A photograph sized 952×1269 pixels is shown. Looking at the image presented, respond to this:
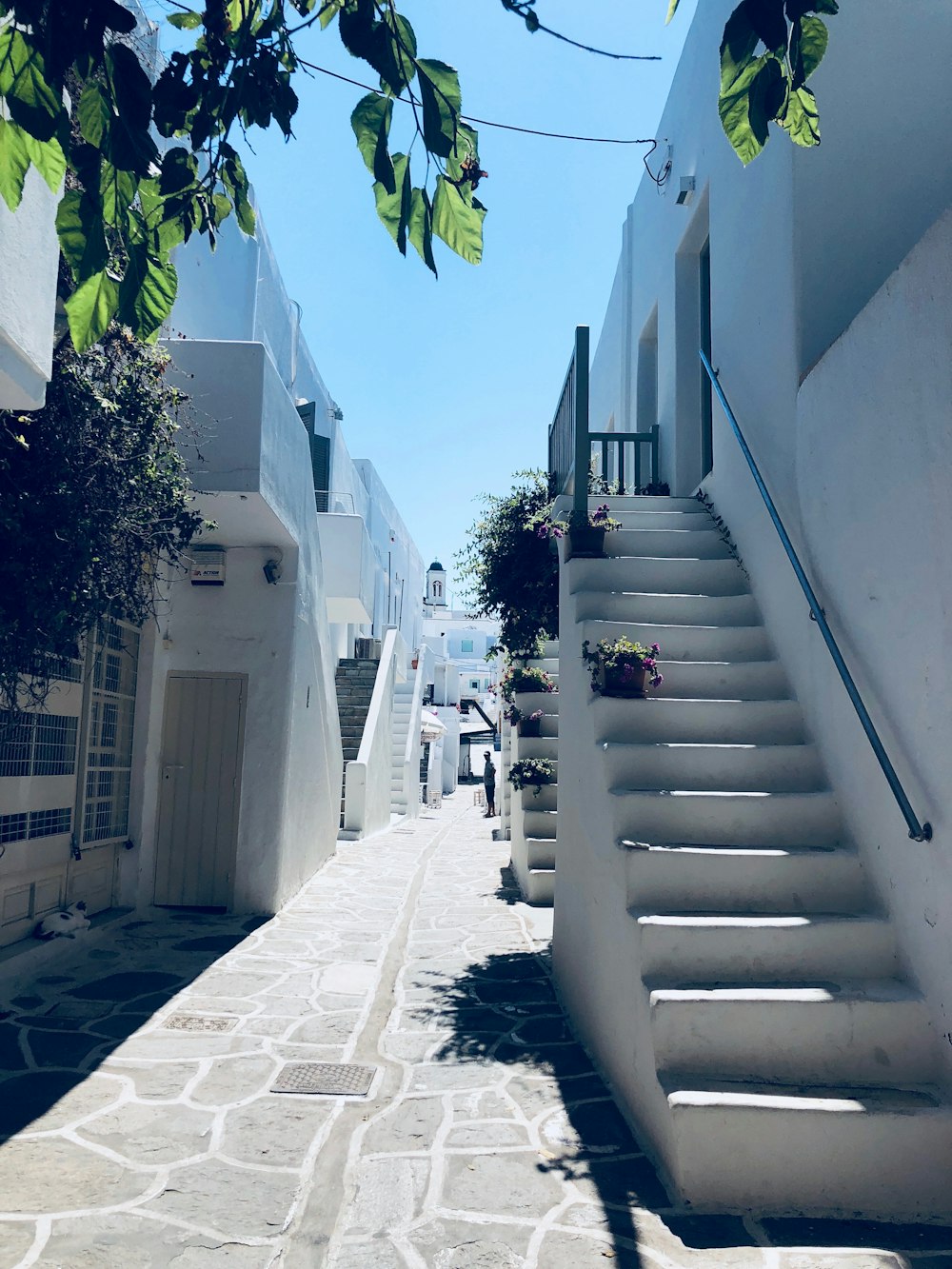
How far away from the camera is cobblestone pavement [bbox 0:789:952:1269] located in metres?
3.03

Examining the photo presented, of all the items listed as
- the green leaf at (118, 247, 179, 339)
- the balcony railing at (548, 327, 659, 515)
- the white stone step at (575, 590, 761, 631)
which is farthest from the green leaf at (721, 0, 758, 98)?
the balcony railing at (548, 327, 659, 515)

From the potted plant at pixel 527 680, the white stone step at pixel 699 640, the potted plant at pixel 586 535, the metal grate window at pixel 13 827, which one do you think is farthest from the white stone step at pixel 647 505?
the metal grate window at pixel 13 827

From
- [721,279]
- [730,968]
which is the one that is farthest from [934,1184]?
[721,279]

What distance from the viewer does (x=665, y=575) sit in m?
6.56

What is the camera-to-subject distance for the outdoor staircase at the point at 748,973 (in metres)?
3.26

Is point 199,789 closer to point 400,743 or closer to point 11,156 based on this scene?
point 11,156

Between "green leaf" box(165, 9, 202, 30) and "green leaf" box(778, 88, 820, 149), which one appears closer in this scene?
"green leaf" box(778, 88, 820, 149)

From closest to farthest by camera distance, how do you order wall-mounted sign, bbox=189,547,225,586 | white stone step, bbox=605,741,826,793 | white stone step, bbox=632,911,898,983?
white stone step, bbox=632,911,898,983, white stone step, bbox=605,741,826,793, wall-mounted sign, bbox=189,547,225,586

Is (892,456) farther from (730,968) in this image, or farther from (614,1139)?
(614,1139)

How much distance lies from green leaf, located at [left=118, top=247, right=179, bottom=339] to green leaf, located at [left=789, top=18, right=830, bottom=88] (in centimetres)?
139

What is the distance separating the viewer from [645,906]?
4184 millimetres

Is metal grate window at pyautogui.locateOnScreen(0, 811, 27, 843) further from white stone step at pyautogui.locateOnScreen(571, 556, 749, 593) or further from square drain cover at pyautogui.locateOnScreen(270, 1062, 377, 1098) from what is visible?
white stone step at pyautogui.locateOnScreen(571, 556, 749, 593)

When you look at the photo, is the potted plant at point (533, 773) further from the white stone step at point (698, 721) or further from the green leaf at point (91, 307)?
the green leaf at point (91, 307)

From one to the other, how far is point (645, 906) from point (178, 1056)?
2642 millimetres
